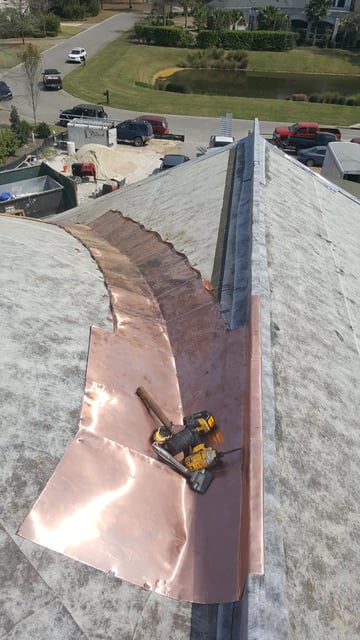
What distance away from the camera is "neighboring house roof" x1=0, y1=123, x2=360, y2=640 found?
4.27 metres

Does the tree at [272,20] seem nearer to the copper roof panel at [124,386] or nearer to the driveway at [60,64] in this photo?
the driveway at [60,64]

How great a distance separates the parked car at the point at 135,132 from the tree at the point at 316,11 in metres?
51.3

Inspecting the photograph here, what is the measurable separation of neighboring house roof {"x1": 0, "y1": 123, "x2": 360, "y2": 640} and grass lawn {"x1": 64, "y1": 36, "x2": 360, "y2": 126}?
38.1 metres

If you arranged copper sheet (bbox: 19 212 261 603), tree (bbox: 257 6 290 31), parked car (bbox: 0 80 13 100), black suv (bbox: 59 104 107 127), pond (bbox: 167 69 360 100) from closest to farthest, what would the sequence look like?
copper sheet (bbox: 19 212 261 603), black suv (bbox: 59 104 107 127), parked car (bbox: 0 80 13 100), pond (bbox: 167 69 360 100), tree (bbox: 257 6 290 31)

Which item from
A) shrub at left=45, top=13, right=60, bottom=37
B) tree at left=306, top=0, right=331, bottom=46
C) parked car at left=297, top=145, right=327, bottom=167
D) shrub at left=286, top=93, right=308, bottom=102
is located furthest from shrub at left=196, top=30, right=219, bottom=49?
parked car at left=297, top=145, right=327, bottom=167

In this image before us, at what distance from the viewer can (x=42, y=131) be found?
1452 inches

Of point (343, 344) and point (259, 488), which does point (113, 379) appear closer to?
point (259, 488)

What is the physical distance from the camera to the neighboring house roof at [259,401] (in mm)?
4270

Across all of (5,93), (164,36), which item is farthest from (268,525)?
(164,36)

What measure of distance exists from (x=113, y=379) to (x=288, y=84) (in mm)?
65551

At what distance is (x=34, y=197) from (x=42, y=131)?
19.6 metres

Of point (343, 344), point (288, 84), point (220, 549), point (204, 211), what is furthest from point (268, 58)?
point (220, 549)

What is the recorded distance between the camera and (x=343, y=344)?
8062mm

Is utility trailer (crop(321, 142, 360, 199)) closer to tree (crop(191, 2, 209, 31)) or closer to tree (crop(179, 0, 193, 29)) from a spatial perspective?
tree (crop(191, 2, 209, 31))
